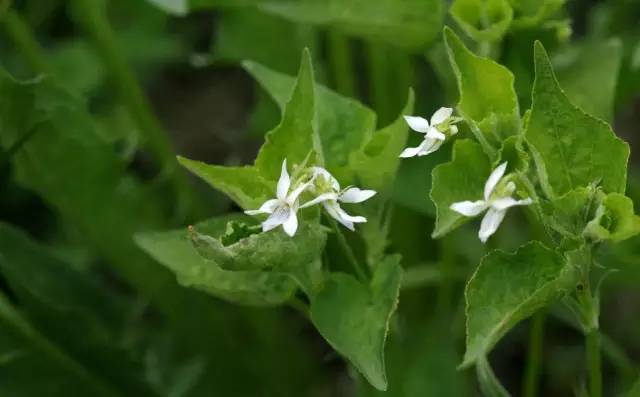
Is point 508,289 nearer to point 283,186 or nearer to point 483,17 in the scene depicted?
point 283,186

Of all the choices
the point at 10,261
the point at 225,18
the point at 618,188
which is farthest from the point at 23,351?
the point at 618,188

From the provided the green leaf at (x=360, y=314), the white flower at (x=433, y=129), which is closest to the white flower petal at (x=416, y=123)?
the white flower at (x=433, y=129)

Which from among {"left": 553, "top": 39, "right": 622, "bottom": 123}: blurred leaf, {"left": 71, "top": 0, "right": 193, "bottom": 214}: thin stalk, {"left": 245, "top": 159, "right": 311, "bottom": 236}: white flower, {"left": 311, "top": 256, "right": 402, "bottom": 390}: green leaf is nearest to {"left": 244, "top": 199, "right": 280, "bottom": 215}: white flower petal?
{"left": 245, "top": 159, "right": 311, "bottom": 236}: white flower

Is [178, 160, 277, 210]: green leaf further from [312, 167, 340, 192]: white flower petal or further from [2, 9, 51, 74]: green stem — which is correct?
[2, 9, 51, 74]: green stem

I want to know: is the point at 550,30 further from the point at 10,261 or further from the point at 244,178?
the point at 10,261

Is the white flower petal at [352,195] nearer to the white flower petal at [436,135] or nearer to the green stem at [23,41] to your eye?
the white flower petal at [436,135]
